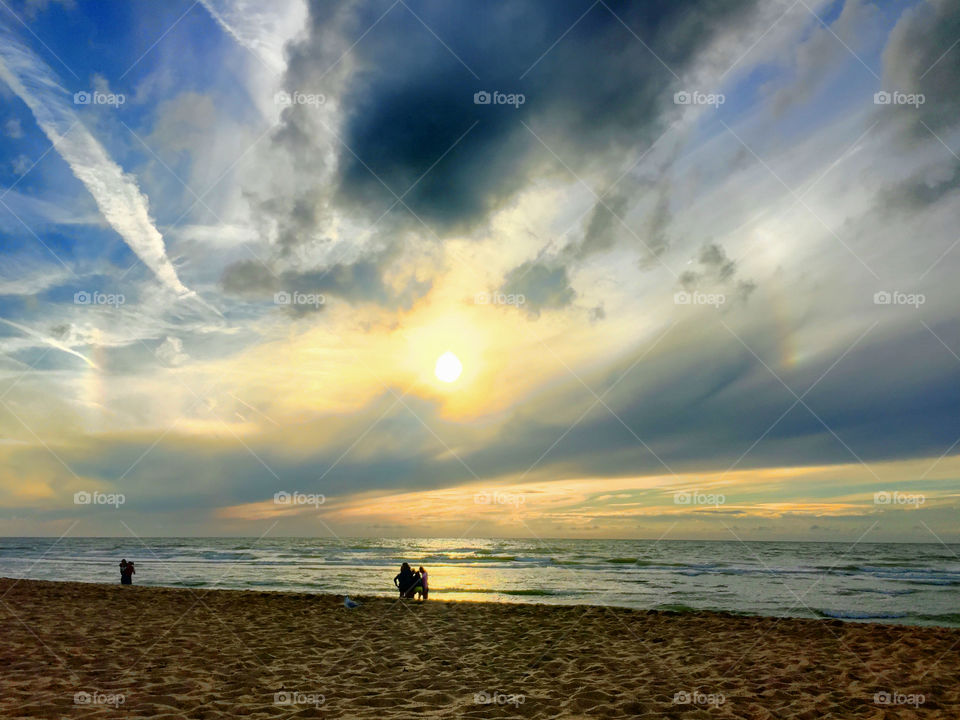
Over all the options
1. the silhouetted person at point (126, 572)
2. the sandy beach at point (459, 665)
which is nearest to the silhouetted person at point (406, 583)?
the sandy beach at point (459, 665)

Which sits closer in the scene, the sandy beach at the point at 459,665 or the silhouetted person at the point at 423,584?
the sandy beach at the point at 459,665

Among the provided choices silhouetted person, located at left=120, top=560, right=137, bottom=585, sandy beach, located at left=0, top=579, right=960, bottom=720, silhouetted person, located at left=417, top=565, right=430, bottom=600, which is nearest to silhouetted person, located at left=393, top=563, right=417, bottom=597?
silhouetted person, located at left=417, top=565, right=430, bottom=600

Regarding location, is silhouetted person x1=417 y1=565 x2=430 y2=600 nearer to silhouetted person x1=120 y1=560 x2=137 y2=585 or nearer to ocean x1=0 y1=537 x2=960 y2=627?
ocean x1=0 y1=537 x2=960 y2=627

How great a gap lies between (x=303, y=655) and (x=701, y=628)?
11.0 m

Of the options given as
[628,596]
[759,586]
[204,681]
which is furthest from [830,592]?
[204,681]

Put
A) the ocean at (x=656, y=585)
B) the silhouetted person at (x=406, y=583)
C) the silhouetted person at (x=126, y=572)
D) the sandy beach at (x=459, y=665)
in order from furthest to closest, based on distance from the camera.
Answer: the silhouetted person at (x=126, y=572), the ocean at (x=656, y=585), the silhouetted person at (x=406, y=583), the sandy beach at (x=459, y=665)

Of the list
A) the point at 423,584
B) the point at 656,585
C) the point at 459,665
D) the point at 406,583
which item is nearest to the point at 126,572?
the point at 406,583

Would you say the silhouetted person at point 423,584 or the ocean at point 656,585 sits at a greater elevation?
the silhouetted person at point 423,584

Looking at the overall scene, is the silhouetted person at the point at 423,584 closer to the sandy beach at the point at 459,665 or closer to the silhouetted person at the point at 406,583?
the silhouetted person at the point at 406,583

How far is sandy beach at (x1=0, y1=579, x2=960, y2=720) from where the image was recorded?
28.0 ft

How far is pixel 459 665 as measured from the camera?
445 inches

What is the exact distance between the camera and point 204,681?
9516 millimetres

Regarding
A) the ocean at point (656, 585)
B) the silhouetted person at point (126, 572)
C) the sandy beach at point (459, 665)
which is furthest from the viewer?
the silhouetted person at point (126, 572)

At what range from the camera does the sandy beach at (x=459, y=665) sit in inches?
336
